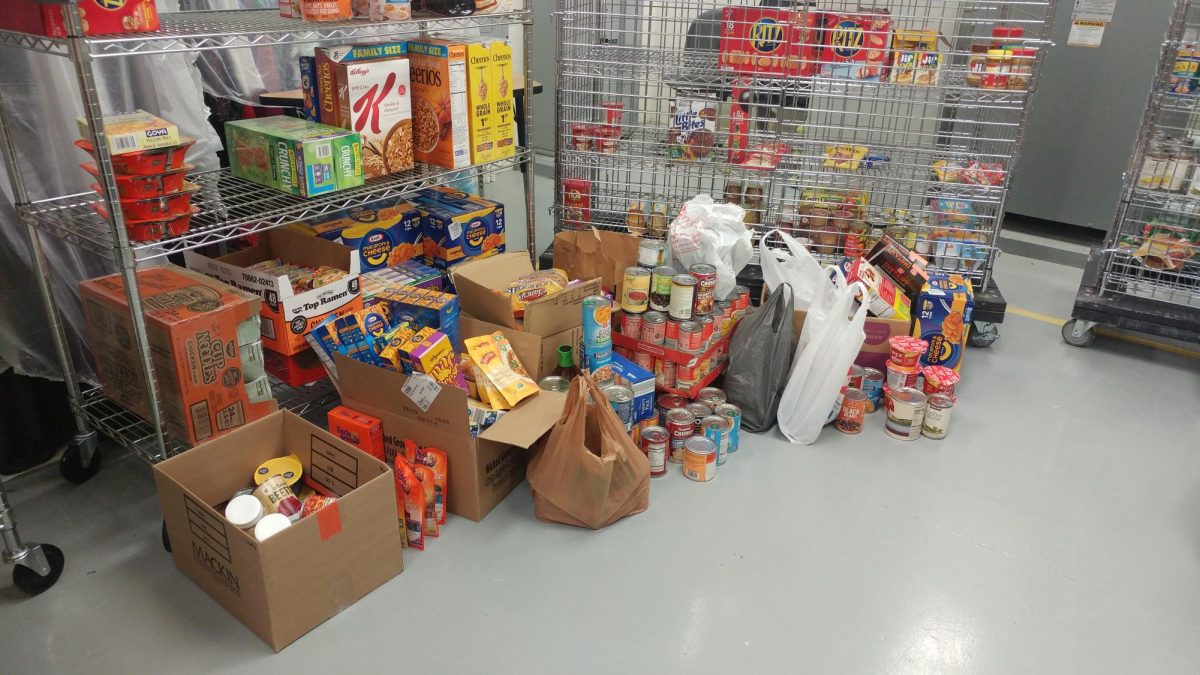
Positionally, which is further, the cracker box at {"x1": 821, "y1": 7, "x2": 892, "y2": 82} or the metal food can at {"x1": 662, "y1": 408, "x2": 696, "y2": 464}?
the cracker box at {"x1": 821, "y1": 7, "x2": 892, "y2": 82}

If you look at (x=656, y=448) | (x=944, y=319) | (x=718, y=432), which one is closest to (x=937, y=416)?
(x=944, y=319)

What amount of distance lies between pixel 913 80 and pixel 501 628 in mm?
2579

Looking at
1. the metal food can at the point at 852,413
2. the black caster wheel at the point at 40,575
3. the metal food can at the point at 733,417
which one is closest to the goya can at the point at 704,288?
the metal food can at the point at 733,417

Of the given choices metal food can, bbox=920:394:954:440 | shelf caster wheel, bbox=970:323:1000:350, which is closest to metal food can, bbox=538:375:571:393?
metal food can, bbox=920:394:954:440

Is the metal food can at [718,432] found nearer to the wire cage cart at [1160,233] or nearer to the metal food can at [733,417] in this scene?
the metal food can at [733,417]

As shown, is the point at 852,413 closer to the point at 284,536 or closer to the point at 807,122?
the point at 807,122

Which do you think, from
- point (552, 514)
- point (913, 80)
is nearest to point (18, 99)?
point (552, 514)

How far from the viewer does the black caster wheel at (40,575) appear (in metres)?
1.98

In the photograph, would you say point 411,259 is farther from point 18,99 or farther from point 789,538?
point 789,538

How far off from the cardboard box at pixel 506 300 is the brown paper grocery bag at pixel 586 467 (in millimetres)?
426

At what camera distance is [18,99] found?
2.40 m

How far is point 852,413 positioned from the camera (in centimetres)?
279

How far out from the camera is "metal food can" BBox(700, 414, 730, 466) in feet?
8.43

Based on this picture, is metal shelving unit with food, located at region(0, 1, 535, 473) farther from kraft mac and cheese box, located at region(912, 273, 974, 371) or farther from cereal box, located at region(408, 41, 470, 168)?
kraft mac and cheese box, located at region(912, 273, 974, 371)
